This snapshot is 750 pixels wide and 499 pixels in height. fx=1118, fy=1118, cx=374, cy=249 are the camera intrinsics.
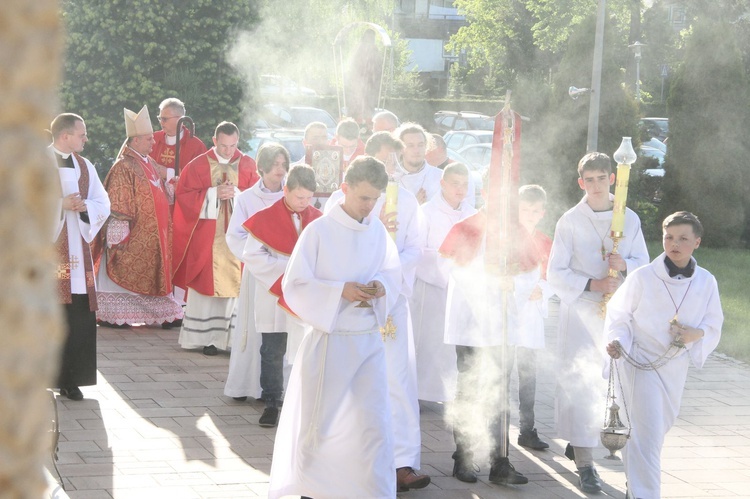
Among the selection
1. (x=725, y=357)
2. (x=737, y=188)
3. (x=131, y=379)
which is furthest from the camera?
(x=737, y=188)

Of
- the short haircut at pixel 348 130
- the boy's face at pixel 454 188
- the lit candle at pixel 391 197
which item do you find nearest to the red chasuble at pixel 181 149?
the short haircut at pixel 348 130

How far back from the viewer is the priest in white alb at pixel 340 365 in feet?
17.1

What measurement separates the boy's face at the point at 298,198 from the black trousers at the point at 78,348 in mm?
1821

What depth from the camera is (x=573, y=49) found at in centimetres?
2050

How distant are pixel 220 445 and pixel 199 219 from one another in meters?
3.73

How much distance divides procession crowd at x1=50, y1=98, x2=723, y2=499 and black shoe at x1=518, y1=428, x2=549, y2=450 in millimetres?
17

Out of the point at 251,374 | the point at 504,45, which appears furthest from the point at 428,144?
the point at 504,45

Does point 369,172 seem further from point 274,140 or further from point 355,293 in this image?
point 274,140

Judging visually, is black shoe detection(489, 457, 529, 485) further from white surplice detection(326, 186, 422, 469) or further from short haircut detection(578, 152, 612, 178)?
short haircut detection(578, 152, 612, 178)

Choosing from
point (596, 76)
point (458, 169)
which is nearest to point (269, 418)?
point (458, 169)

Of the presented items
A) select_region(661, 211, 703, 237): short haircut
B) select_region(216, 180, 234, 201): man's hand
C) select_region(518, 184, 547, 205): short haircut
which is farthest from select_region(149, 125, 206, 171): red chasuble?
select_region(661, 211, 703, 237): short haircut

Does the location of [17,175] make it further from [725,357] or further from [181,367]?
[725,357]

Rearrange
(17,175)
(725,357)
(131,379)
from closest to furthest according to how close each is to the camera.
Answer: (17,175) → (131,379) → (725,357)

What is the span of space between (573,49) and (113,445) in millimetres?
15602
